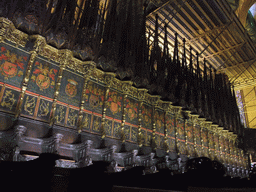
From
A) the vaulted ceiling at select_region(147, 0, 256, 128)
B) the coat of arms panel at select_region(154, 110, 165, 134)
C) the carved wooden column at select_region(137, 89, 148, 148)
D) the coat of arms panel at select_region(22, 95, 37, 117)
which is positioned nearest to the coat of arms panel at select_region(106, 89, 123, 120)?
the carved wooden column at select_region(137, 89, 148, 148)

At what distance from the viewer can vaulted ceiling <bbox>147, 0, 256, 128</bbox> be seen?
1283 centimetres

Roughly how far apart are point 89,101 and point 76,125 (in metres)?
1.00

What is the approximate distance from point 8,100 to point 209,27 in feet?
48.3

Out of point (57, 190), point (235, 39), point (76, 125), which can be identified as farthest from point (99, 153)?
point (235, 39)

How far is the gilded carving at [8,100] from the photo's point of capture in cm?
481

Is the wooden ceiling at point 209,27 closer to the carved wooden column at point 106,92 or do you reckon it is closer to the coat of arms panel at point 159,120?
the coat of arms panel at point 159,120

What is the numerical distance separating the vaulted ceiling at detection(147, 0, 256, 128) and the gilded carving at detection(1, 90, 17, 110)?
7.72 metres

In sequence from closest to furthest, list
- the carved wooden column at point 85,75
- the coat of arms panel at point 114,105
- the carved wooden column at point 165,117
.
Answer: the carved wooden column at point 85,75 < the coat of arms panel at point 114,105 < the carved wooden column at point 165,117

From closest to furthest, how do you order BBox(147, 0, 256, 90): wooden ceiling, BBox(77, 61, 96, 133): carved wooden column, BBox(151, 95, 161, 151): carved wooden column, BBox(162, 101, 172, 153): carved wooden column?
1. BBox(77, 61, 96, 133): carved wooden column
2. BBox(151, 95, 161, 151): carved wooden column
3. BBox(162, 101, 172, 153): carved wooden column
4. BBox(147, 0, 256, 90): wooden ceiling

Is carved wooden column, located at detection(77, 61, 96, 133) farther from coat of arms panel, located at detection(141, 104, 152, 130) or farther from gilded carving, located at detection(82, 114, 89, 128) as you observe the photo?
coat of arms panel, located at detection(141, 104, 152, 130)

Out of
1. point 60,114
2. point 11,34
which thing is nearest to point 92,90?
point 60,114

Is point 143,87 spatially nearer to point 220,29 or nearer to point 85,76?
point 85,76

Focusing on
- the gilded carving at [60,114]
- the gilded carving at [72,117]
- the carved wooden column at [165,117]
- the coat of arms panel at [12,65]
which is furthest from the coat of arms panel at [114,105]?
the coat of arms panel at [12,65]

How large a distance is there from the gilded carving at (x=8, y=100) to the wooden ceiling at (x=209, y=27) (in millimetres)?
8193
